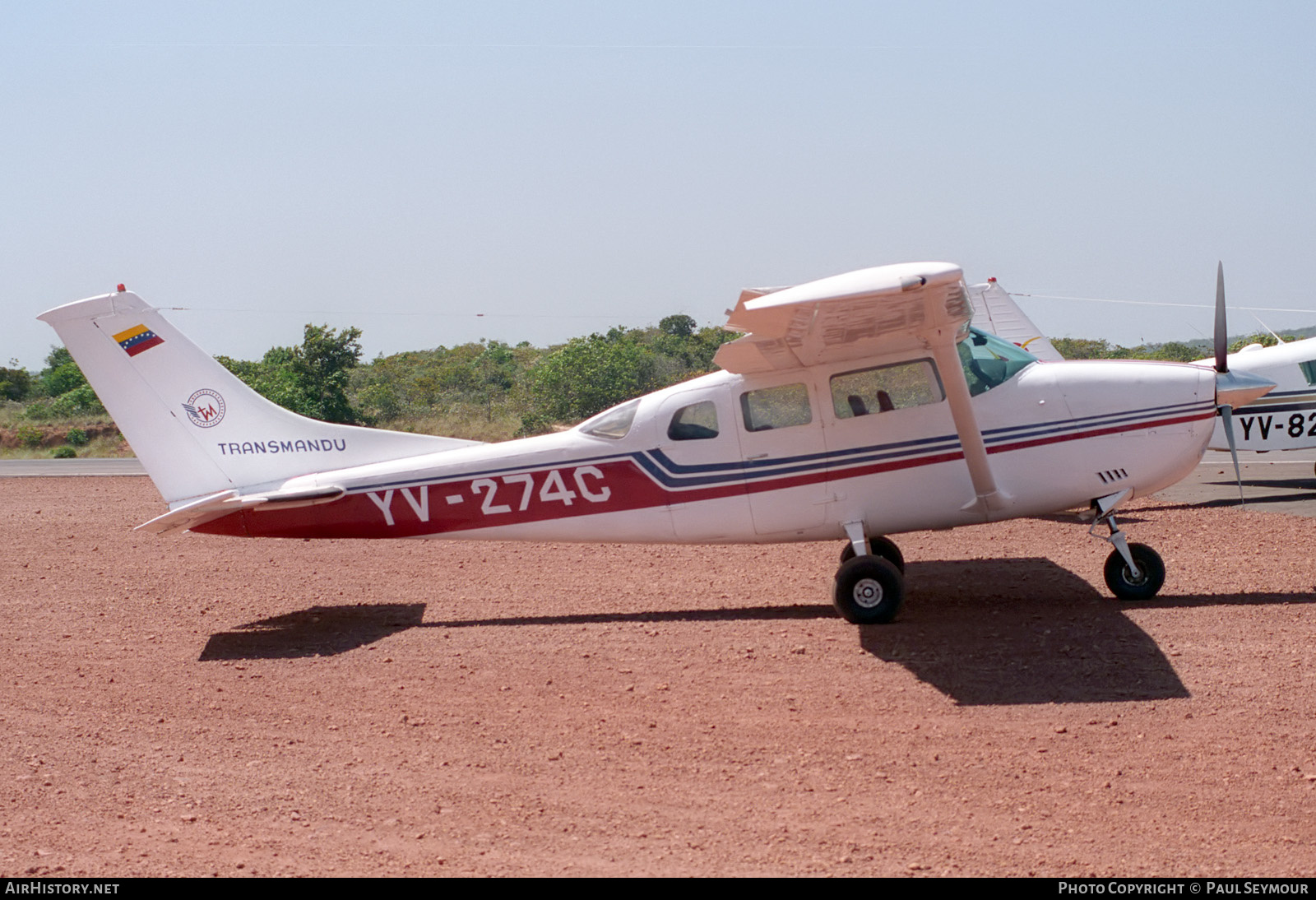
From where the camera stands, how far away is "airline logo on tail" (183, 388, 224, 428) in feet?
31.9

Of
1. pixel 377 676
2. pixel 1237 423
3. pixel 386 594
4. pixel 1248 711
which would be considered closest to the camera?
pixel 1248 711

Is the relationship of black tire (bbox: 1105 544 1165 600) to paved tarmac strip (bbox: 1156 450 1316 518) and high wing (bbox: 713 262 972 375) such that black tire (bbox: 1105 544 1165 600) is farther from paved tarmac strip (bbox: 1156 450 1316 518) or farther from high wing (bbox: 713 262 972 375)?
paved tarmac strip (bbox: 1156 450 1316 518)

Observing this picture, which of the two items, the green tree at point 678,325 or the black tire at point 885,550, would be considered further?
the green tree at point 678,325

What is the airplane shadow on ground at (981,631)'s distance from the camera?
7191 mm

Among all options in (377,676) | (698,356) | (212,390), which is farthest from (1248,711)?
(698,356)

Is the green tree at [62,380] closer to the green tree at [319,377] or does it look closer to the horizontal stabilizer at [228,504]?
the green tree at [319,377]

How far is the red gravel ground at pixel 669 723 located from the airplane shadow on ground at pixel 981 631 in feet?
0.13

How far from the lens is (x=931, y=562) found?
1179 centimetres

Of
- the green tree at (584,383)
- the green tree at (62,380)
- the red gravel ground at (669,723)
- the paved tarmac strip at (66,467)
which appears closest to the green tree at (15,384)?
the green tree at (62,380)

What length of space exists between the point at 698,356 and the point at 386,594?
110 feet

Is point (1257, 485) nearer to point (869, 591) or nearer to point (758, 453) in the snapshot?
point (869, 591)

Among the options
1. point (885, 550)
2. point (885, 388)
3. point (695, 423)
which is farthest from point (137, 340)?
point (885, 550)

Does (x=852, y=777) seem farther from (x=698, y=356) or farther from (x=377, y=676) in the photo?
(x=698, y=356)

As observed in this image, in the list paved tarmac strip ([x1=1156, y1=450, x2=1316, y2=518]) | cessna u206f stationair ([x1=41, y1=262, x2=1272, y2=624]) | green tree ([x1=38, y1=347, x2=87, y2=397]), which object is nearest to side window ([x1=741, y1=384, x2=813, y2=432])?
cessna u206f stationair ([x1=41, y1=262, x2=1272, y2=624])
